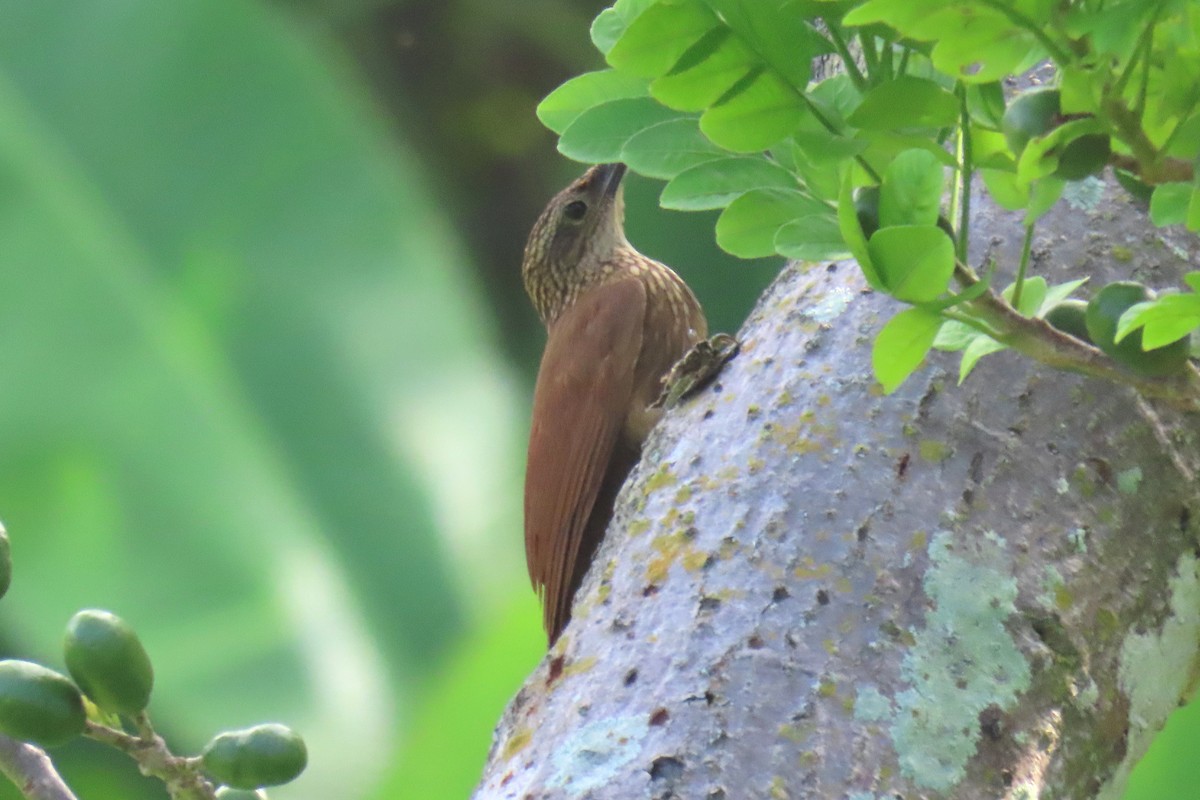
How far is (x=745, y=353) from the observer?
146 centimetres

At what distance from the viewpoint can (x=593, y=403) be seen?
2.43 m

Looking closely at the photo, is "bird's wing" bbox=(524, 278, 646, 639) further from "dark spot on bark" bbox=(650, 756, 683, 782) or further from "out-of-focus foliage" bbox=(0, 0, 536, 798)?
"dark spot on bark" bbox=(650, 756, 683, 782)

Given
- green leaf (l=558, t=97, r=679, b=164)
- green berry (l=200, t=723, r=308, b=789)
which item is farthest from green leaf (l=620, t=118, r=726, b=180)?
green berry (l=200, t=723, r=308, b=789)

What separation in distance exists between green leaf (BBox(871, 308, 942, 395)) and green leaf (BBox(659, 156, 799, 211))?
0.42ft

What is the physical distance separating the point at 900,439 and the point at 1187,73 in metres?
0.50

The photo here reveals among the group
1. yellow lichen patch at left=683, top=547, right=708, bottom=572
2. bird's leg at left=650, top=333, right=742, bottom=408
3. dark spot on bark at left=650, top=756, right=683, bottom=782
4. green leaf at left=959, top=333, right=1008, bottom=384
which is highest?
bird's leg at left=650, top=333, right=742, bottom=408

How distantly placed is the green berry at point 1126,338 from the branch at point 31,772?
0.84 m

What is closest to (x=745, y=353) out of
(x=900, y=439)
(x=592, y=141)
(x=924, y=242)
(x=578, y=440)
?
(x=900, y=439)

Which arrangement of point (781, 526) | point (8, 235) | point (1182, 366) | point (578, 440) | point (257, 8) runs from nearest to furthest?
point (1182, 366) < point (781, 526) < point (578, 440) < point (8, 235) < point (257, 8)

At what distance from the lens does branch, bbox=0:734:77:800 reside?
1175 mm

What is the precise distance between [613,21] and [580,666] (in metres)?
0.51

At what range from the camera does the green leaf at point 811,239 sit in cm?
88

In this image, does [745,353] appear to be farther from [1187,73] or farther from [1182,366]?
[1187,73]

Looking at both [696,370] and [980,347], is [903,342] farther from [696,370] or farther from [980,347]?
[696,370]
